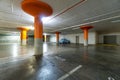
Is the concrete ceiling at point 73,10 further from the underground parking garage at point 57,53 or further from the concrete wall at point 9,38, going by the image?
the concrete wall at point 9,38

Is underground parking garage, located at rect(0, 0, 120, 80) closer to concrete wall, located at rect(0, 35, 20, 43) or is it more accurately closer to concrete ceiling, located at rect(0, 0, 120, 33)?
concrete ceiling, located at rect(0, 0, 120, 33)

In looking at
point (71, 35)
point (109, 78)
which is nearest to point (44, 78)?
point (109, 78)

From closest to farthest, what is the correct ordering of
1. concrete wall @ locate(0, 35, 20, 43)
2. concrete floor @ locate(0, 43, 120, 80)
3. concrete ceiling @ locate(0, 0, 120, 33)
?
1. concrete floor @ locate(0, 43, 120, 80)
2. concrete ceiling @ locate(0, 0, 120, 33)
3. concrete wall @ locate(0, 35, 20, 43)

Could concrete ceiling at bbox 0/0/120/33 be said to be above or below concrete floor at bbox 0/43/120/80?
above

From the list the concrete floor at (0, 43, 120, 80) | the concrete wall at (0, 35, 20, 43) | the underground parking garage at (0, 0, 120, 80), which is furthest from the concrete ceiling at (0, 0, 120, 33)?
the concrete wall at (0, 35, 20, 43)

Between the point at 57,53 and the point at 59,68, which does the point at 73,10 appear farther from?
the point at 59,68

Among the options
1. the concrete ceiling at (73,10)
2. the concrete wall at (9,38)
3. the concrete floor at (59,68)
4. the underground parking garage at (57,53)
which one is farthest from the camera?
the concrete wall at (9,38)

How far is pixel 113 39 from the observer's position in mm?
20219

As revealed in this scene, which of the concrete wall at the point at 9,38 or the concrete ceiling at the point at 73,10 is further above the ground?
the concrete ceiling at the point at 73,10

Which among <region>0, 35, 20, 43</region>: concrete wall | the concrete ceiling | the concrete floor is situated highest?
the concrete ceiling

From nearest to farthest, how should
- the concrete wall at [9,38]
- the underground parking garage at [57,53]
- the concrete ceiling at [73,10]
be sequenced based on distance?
the underground parking garage at [57,53], the concrete ceiling at [73,10], the concrete wall at [9,38]

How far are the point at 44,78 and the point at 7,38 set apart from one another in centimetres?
3004


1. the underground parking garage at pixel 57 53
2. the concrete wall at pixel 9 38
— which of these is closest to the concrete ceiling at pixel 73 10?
the underground parking garage at pixel 57 53

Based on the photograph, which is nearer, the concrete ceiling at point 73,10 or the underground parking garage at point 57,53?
the underground parking garage at point 57,53
